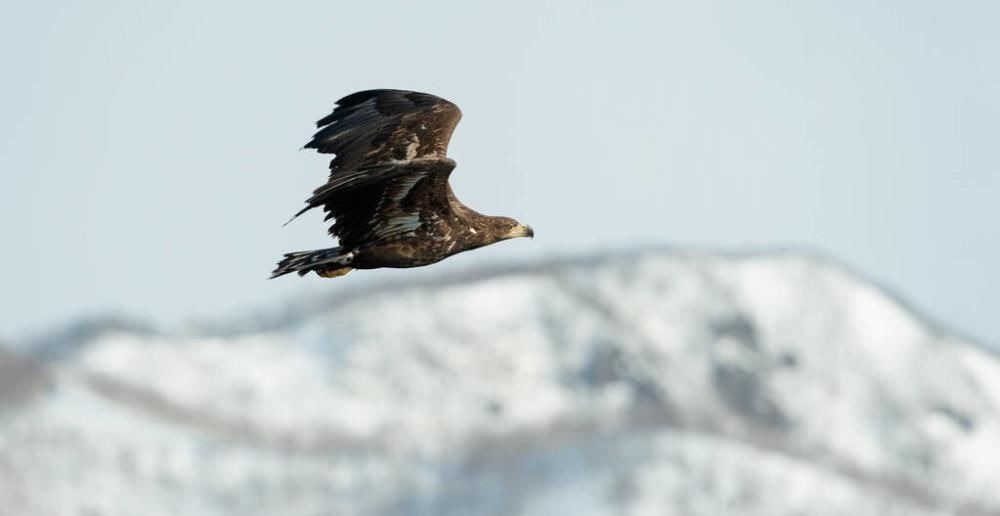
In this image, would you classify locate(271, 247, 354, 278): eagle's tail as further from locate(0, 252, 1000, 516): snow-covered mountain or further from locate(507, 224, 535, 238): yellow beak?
locate(0, 252, 1000, 516): snow-covered mountain

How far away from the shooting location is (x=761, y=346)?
191 m

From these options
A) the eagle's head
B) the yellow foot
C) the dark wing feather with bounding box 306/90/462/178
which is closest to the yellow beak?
the eagle's head

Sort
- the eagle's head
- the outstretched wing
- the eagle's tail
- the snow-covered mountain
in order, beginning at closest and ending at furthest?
the outstretched wing, the eagle's tail, the eagle's head, the snow-covered mountain

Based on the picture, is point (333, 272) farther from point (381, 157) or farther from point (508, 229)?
point (508, 229)

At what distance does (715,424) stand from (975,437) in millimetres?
44434

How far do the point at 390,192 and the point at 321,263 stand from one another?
107 cm

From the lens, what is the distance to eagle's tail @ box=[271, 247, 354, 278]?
72.4 ft

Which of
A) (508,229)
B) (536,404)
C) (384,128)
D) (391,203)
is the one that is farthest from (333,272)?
(536,404)

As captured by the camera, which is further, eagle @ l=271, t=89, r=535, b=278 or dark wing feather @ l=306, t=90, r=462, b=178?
dark wing feather @ l=306, t=90, r=462, b=178

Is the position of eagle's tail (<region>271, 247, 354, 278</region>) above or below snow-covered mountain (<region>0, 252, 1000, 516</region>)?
below

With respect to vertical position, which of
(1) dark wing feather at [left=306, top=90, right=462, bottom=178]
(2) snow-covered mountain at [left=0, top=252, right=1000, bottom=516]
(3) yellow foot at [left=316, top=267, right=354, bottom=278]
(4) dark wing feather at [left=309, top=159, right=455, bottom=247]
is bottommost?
(3) yellow foot at [left=316, top=267, right=354, bottom=278]

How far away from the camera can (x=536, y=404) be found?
546 feet

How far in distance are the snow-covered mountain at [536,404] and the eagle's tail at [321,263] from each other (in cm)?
5891

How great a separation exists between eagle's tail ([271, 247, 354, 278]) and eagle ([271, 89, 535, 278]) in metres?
0.01
